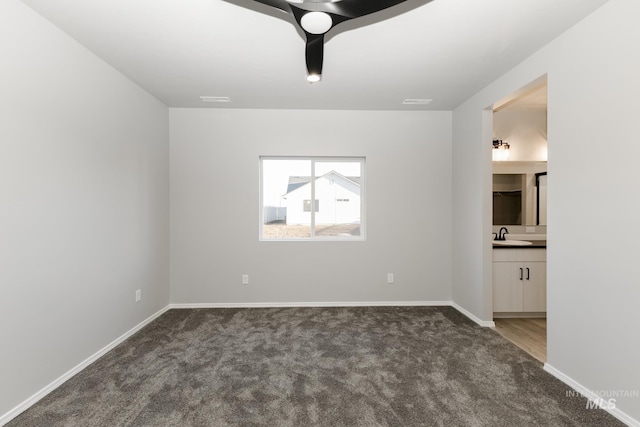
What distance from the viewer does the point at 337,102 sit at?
12.4 ft

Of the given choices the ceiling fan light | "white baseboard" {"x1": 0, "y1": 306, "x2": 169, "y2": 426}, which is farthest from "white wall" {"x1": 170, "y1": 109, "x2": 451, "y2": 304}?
the ceiling fan light

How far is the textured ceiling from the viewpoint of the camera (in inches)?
79.2

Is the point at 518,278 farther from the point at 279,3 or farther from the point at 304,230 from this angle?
the point at 279,3

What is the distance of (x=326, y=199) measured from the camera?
4230 millimetres

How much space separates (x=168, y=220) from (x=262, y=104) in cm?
194

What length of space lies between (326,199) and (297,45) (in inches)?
84.0

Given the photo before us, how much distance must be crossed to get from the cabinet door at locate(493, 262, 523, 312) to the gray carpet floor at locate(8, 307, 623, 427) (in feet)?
1.50

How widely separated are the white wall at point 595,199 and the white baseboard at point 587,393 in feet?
0.08

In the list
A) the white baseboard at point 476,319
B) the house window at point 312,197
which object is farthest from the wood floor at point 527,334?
the house window at point 312,197

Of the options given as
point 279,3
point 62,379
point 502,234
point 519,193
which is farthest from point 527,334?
point 62,379

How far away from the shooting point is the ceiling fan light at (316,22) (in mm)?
1523

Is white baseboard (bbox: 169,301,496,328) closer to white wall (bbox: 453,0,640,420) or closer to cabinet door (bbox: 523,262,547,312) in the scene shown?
cabinet door (bbox: 523,262,547,312)

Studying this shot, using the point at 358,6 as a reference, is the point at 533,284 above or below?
below

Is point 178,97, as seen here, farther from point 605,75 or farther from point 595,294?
point 595,294
